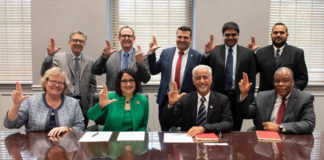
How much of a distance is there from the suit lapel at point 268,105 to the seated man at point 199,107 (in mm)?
334

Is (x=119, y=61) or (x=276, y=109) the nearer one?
(x=276, y=109)

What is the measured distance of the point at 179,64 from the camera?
294 cm

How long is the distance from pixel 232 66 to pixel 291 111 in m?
0.83

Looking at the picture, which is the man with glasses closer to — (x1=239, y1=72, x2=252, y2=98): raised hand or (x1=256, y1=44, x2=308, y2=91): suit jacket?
(x1=256, y1=44, x2=308, y2=91): suit jacket

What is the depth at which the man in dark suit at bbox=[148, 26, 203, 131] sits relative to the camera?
2.90m

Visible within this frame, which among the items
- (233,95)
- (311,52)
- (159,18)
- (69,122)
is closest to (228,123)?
(233,95)

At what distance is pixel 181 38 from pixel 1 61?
10.2ft

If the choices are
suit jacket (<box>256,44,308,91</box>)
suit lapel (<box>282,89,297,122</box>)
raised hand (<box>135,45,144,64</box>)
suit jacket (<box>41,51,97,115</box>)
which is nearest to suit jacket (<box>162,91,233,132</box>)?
suit lapel (<box>282,89,297,122</box>)

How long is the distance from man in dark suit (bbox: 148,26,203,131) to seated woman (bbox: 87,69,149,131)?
56 centimetres

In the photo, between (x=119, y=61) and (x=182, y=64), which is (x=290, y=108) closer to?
(x=182, y=64)

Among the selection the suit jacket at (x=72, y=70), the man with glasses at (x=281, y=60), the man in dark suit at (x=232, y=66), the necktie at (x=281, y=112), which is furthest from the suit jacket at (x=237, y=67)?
the suit jacket at (x=72, y=70)

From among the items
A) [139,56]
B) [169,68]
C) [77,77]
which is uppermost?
[139,56]

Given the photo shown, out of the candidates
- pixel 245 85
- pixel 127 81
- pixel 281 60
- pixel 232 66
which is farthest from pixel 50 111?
pixel 281 60

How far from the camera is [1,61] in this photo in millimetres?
4285
